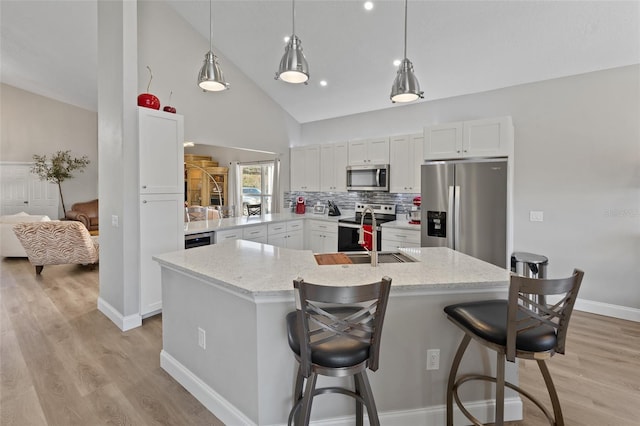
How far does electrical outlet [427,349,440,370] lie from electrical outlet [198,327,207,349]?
4.65 feet

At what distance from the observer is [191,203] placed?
458 centimetres

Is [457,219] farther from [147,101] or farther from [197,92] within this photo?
[197,92]

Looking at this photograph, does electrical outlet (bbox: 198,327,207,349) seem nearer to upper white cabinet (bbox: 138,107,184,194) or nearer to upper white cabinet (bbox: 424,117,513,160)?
upper white cabinet (bbox: 138,107,184,194)

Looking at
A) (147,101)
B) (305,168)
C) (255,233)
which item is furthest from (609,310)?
(147,101)

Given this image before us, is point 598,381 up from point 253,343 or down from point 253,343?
down

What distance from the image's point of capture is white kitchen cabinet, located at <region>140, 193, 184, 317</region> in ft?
10.5

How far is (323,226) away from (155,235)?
2.72 meters

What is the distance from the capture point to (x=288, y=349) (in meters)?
1.73

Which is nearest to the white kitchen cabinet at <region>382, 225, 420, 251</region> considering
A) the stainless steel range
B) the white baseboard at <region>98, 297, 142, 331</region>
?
the stainless steel range

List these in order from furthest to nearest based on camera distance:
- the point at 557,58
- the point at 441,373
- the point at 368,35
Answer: the point at 368,35, the point at 557,58, the point at 441,373

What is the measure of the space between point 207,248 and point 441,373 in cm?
194

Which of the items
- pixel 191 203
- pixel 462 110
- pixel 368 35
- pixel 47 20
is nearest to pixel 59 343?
pixel 191 203

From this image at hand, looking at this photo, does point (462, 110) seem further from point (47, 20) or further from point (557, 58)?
Answer: point (47, 20)

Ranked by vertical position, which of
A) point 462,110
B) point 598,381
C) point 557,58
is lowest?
point 598,381
